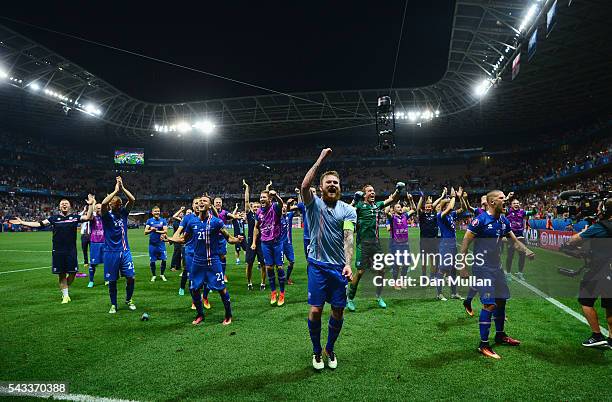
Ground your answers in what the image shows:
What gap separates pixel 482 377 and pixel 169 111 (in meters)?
49.2

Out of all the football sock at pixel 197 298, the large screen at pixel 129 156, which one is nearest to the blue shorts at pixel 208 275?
the football sock at pixel 197 298

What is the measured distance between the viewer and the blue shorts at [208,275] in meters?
6.39

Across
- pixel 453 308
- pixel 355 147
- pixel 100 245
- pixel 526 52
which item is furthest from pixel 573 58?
pixel 355 147

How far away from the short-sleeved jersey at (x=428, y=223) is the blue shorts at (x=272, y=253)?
4379 mm

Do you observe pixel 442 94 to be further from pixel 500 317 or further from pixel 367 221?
pixel 500 317

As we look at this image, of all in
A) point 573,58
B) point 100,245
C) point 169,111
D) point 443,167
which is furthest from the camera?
point 443,167

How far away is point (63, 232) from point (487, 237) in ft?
29.6

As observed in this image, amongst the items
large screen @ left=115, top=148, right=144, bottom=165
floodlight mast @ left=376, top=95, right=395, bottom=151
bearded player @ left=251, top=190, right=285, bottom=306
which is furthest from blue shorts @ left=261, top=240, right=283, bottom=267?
large screen @ left=115, top=148, right=144, bottom=165

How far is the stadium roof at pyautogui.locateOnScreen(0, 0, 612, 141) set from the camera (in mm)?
21922

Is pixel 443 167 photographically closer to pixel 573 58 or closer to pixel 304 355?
pixel 573 58

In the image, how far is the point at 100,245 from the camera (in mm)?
11164

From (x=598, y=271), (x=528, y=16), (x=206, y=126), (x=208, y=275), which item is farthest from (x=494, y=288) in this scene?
(x=206, y=126)

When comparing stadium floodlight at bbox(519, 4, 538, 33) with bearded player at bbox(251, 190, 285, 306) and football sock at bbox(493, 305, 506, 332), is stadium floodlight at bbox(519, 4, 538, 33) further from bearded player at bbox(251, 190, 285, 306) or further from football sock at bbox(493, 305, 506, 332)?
football sock at bbox(493, 305, 506, 332)

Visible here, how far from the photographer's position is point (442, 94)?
126 feet
